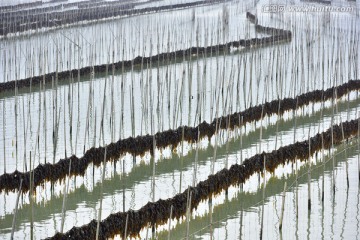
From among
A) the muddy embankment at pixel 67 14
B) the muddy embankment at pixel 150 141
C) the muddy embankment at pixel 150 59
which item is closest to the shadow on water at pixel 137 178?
the muddy embankment at pixel 150 141

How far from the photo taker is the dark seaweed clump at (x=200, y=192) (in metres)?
12.1

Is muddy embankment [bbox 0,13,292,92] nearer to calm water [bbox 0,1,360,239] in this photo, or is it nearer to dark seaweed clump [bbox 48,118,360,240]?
calm water [bbox 0,1,360,239]

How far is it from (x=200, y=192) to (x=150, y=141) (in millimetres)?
3702

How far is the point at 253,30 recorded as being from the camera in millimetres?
36719

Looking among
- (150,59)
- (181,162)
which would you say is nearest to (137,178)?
(181,162)

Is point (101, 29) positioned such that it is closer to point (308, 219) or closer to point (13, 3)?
point (13, 3)

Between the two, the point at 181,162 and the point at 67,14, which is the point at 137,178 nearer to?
the point at 181,162

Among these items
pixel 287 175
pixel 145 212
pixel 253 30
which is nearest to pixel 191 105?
pixel 287 175

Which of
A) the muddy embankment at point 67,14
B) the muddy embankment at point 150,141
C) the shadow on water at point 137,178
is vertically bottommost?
the shadow on water at point 137,178

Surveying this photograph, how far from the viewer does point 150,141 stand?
1761 centimetres

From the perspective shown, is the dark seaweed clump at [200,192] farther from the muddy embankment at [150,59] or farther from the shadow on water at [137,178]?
the muddy embankment at [150,59]

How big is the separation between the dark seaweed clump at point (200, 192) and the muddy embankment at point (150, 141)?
1.10m

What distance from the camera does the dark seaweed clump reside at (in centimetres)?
1212

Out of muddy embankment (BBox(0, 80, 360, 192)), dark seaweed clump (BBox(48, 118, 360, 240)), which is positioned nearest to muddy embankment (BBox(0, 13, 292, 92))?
muddy embankment (BBox(0, 80, 360, 192))
